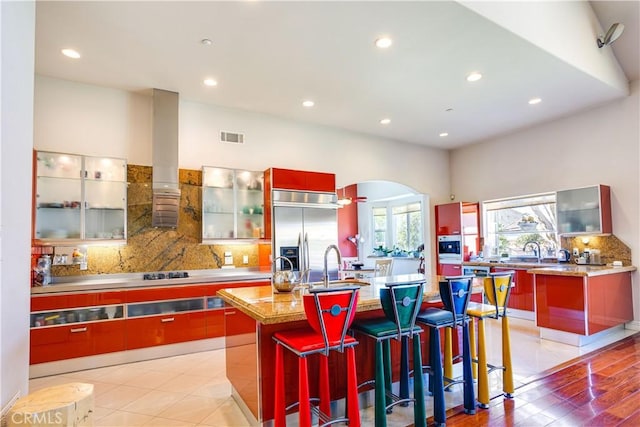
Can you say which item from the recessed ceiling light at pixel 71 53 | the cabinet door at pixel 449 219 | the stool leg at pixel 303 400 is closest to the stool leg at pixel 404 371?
the stool leg at pixel 303 400

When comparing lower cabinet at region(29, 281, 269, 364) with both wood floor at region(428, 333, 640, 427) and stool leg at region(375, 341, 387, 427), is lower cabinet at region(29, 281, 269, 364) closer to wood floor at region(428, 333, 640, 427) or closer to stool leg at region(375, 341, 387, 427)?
stool leg at region(375, 341, 387, 427)

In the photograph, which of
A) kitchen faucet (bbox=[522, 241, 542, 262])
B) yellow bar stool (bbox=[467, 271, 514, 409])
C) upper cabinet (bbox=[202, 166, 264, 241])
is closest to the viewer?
yellow bar stool (bbox=[467, 271, 514, 409])

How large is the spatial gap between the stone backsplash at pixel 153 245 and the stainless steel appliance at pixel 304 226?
0.78 m

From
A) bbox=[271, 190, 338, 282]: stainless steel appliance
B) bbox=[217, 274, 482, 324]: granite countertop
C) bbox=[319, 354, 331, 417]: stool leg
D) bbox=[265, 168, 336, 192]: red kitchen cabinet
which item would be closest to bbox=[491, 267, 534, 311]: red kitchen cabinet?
Result: bbox=[217, 274, 482, 324]: granite countertop

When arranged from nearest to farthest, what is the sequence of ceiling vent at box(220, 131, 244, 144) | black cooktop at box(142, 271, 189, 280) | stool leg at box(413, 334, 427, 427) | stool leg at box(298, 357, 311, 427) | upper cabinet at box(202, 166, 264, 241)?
stool leg at box(298, 357, 311, 427) < stool leg at box(413, 334, 427, 427) < black cooktop at box(142, 271, 189, 280) < upper cabinet at box(202, 166, 264, 241) < ceiling vent at box(220, 131, 244, 144)

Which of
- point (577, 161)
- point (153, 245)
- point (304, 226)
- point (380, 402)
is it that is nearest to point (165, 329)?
point (153, 245)

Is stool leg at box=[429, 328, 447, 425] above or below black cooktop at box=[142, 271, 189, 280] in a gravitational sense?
below

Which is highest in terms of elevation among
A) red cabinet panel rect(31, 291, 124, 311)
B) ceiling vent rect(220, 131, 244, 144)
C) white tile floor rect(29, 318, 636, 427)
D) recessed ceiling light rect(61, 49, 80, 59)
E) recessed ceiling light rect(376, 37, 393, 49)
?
recessed ceiling light rect(61, 49, 80, 59)

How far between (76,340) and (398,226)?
7.76 m

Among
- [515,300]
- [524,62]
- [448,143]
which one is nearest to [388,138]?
[448,143]

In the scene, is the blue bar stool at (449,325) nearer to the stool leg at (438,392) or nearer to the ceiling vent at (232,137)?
the stool leg at (438,392)

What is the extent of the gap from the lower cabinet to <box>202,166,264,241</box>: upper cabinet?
0.81 metres

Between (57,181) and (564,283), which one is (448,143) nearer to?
(564,283)

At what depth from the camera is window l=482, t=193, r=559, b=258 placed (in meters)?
6.10
